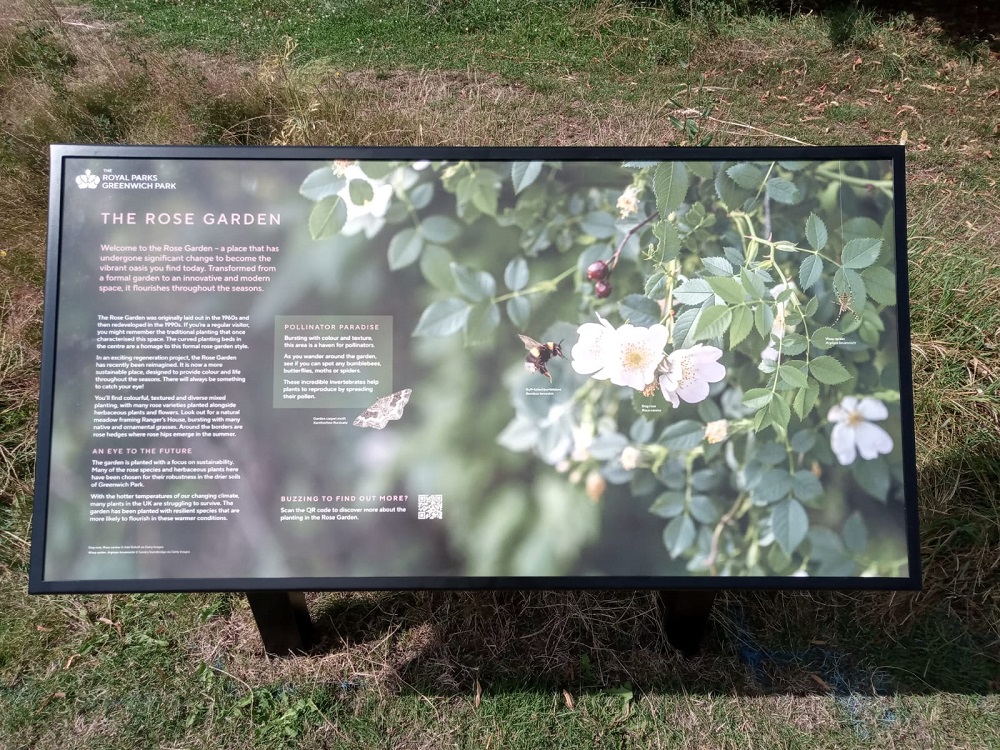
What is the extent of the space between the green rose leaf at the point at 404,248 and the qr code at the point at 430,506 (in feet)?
1.93

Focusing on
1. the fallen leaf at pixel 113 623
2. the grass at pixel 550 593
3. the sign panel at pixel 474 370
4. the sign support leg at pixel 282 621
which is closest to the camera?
the sign panel at pixel 474 370

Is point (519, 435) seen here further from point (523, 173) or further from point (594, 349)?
point (523, 173)

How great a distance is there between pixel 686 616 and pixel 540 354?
1.08 meters

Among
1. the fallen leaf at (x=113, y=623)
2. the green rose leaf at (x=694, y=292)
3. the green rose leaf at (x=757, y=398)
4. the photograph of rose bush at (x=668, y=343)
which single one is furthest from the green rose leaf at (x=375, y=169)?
the fallen leaf at (x=113, y=623)

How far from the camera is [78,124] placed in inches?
128

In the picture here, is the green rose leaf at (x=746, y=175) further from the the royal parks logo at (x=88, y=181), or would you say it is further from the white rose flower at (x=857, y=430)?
the the royal parks logo at (x=88, y=181)

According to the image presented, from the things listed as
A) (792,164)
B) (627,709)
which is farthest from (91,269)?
(627,709)

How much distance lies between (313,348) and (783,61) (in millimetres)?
3897

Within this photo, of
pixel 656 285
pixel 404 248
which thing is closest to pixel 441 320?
pixel 404 248

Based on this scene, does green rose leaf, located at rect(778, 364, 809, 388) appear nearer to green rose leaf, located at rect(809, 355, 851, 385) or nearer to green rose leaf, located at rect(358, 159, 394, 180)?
green rose leaf, located at rect(809, 355, 851, 385)

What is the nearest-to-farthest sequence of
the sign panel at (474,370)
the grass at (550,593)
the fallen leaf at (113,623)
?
the sign panel at (474,370)
the grass at (550,593)
the fallen leaf at (113,623)

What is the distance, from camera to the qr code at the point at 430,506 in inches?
59.2

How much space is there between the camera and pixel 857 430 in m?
1.53

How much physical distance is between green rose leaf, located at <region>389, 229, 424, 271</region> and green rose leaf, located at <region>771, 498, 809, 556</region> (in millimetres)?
1109
